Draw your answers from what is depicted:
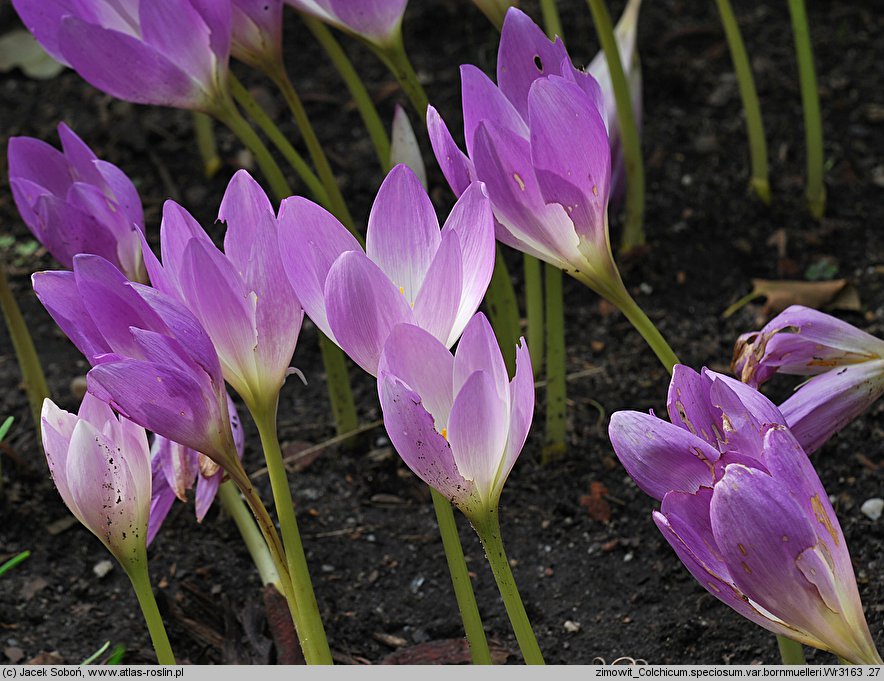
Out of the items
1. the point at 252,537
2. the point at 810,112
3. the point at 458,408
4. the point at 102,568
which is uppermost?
the point at 458,408

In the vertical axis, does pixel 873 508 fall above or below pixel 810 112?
below

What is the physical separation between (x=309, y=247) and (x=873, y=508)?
0.76 m

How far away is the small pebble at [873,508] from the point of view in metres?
1.20

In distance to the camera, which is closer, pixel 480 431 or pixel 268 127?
Result: pixel 480 431

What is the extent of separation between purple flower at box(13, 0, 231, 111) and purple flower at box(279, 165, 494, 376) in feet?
0.96

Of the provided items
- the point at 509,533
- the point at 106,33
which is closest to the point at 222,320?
the point at 106,33

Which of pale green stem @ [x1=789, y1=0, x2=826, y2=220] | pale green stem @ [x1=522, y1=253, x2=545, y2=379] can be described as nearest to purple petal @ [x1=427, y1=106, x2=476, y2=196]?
pale green stem @ [x1=522, y1=253, x2=545, y2=379]

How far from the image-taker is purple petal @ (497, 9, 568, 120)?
804mm

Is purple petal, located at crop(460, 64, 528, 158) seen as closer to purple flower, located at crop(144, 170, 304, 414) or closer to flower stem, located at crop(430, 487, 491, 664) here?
purple flower, located at crop(144, 170, 304, 414)

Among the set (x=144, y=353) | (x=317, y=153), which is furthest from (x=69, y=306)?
(x=317, y=153)

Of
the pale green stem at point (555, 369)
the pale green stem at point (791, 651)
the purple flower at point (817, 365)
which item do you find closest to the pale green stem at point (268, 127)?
the pale green stem at point (555, 369)

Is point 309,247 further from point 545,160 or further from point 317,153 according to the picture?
point 317,153

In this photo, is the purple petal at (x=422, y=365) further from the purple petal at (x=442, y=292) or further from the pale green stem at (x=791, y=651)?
the pale green stem at (x=791, y=651)

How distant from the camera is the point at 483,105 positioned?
791 mm
